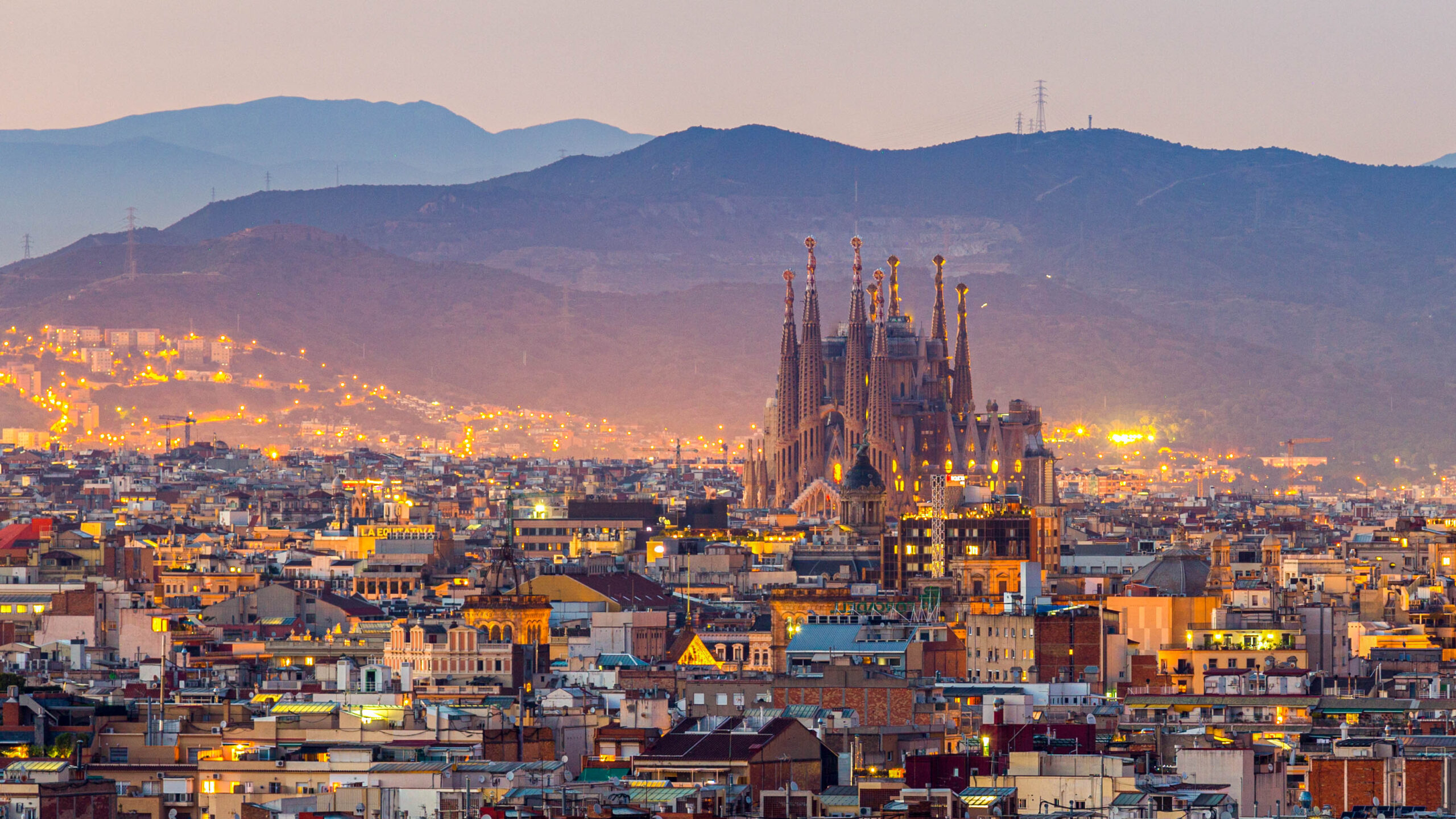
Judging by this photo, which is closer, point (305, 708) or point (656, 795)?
point (656, 795)

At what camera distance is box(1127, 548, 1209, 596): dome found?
10681cm

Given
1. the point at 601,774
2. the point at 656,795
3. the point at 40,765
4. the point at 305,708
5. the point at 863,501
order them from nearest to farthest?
1. the point at 656,795
2. the point at 40,765
3. the point at 601,774
4. the point at 305,708
5. the point at 863,501

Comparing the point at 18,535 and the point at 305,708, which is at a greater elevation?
the point at 18,535

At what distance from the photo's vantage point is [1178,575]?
110 meters

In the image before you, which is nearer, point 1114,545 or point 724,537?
point 1114,545

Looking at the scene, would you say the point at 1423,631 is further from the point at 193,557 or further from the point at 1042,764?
the point at 193,557

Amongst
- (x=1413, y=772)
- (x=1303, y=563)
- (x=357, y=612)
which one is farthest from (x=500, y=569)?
(x=1413, y=772)

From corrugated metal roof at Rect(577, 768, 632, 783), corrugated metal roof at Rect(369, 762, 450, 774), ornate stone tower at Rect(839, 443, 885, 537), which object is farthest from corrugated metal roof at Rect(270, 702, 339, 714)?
ornate stone tower at Rect(839, 443, 885, 537)

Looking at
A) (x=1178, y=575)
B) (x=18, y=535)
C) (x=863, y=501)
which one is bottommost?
(x=1178, y=575)

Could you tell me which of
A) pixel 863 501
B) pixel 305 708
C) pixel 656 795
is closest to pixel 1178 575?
pixel 305 708

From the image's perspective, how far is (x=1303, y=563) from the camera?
445 ft

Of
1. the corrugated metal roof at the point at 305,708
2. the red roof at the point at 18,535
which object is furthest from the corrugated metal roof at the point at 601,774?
the red roof at the point at 18,535

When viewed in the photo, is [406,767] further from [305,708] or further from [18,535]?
[18,535]

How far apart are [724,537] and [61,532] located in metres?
34.4
